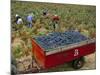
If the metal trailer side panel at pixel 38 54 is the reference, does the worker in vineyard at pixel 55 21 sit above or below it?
above

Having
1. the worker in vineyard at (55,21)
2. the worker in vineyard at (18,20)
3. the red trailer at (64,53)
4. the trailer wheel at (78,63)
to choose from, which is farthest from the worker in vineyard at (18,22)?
the trailer wheel at (78,63)

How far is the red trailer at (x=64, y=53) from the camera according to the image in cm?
212

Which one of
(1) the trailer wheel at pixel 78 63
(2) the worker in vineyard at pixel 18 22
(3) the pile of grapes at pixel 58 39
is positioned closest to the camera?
(2) the worker in vineyard at pixel 18 22

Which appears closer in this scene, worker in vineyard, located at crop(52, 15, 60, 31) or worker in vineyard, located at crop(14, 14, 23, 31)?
worker in vineyard, located at crop(14, 14, 23, 31)

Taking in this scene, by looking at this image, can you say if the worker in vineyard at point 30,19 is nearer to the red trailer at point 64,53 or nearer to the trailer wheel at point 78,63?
the red trailer at point 64,53

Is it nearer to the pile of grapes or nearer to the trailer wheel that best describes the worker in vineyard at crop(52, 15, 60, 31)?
the pile of grapes

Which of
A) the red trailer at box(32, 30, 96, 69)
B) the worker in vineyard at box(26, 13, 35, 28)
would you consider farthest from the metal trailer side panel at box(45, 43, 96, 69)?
the worker in vineyard at box(26, 13, 35, 28)

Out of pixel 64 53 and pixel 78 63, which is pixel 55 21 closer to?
pixel 64 53

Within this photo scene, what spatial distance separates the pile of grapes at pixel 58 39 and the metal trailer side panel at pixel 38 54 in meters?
0.05

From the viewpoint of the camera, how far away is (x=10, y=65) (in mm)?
1988

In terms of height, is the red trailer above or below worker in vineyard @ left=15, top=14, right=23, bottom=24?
below

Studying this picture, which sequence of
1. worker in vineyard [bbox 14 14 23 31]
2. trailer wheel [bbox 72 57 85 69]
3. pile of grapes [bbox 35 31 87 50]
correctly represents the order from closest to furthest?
worker in vineyard [bbox 14 14 23 31], pile of grapes [bbox 35 31 87 50], trailer wheel [bbox 72 57 85 69]

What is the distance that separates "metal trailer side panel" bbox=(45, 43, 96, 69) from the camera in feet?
7.06
